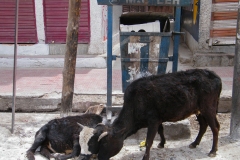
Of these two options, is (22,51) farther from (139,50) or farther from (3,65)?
(139,50)

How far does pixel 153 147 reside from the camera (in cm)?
496

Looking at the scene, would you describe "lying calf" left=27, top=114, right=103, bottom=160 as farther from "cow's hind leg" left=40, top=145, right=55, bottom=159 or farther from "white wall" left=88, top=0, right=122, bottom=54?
"white wall" left=88, top=0, right=122, bottom=54

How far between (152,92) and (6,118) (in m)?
3.05

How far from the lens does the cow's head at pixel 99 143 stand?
4020 millimetres

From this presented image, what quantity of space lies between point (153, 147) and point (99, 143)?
1.19 m

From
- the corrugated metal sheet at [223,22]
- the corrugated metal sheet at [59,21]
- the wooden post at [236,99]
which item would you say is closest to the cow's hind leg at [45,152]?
the wooden post at [236,99]

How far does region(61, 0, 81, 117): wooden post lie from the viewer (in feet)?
16.9

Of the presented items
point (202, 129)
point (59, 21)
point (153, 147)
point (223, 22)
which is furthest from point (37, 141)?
point (223, 22)

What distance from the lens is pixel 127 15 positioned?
228 inches

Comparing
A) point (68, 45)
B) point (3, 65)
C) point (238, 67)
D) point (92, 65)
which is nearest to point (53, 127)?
point (68, 45)

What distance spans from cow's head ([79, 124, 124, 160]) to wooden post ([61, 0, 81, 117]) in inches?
56.8

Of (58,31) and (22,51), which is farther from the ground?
(58,31)

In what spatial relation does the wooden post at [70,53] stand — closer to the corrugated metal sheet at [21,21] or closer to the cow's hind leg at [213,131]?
the cow's hind leg at [213,131]

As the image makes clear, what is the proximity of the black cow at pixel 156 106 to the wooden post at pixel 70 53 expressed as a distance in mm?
1314
